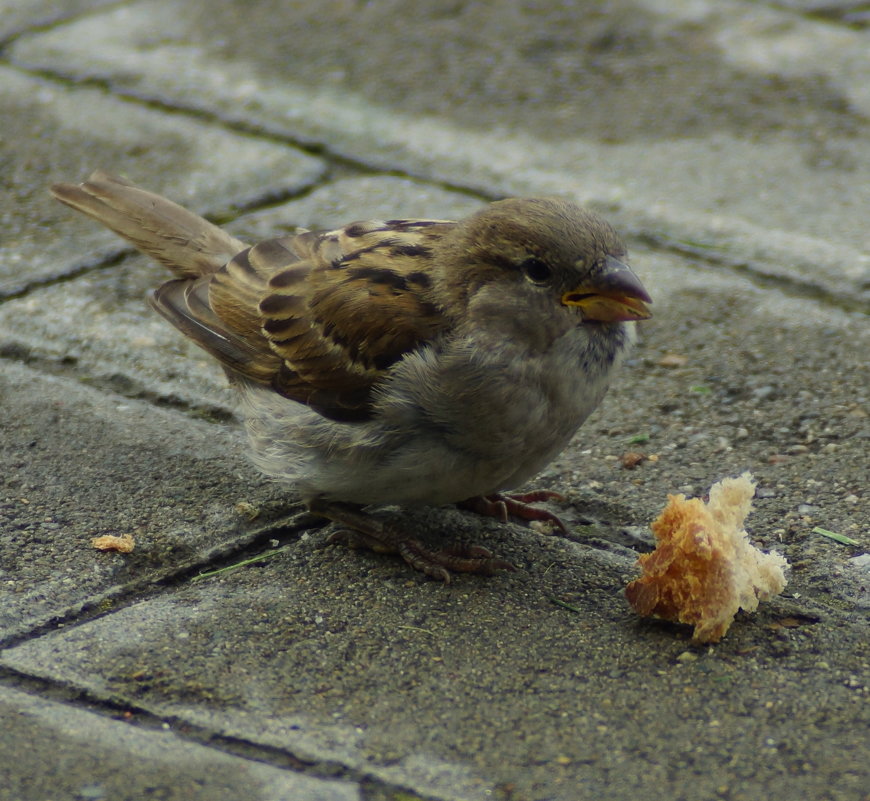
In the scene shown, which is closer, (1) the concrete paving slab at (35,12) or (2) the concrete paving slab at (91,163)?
(2) the concrete paving slab at (91,163)

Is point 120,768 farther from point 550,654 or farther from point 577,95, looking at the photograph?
point 577,95

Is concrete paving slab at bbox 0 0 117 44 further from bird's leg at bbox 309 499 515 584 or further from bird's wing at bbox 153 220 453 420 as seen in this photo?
bird's leg at bbox 309 499 515 584

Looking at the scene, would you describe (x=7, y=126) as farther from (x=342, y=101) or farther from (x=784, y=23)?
(x=784, y=23)

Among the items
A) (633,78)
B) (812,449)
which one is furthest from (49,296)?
(633,78)

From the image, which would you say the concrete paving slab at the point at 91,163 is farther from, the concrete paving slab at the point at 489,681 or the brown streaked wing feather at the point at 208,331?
the concrete paving slab at the point at 489,681

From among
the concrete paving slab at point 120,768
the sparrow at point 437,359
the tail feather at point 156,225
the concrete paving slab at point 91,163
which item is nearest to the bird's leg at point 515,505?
the sparrow at point 437,359

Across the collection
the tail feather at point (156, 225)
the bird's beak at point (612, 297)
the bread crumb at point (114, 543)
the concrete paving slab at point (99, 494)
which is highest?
the bird's beak at point (612, 297)
